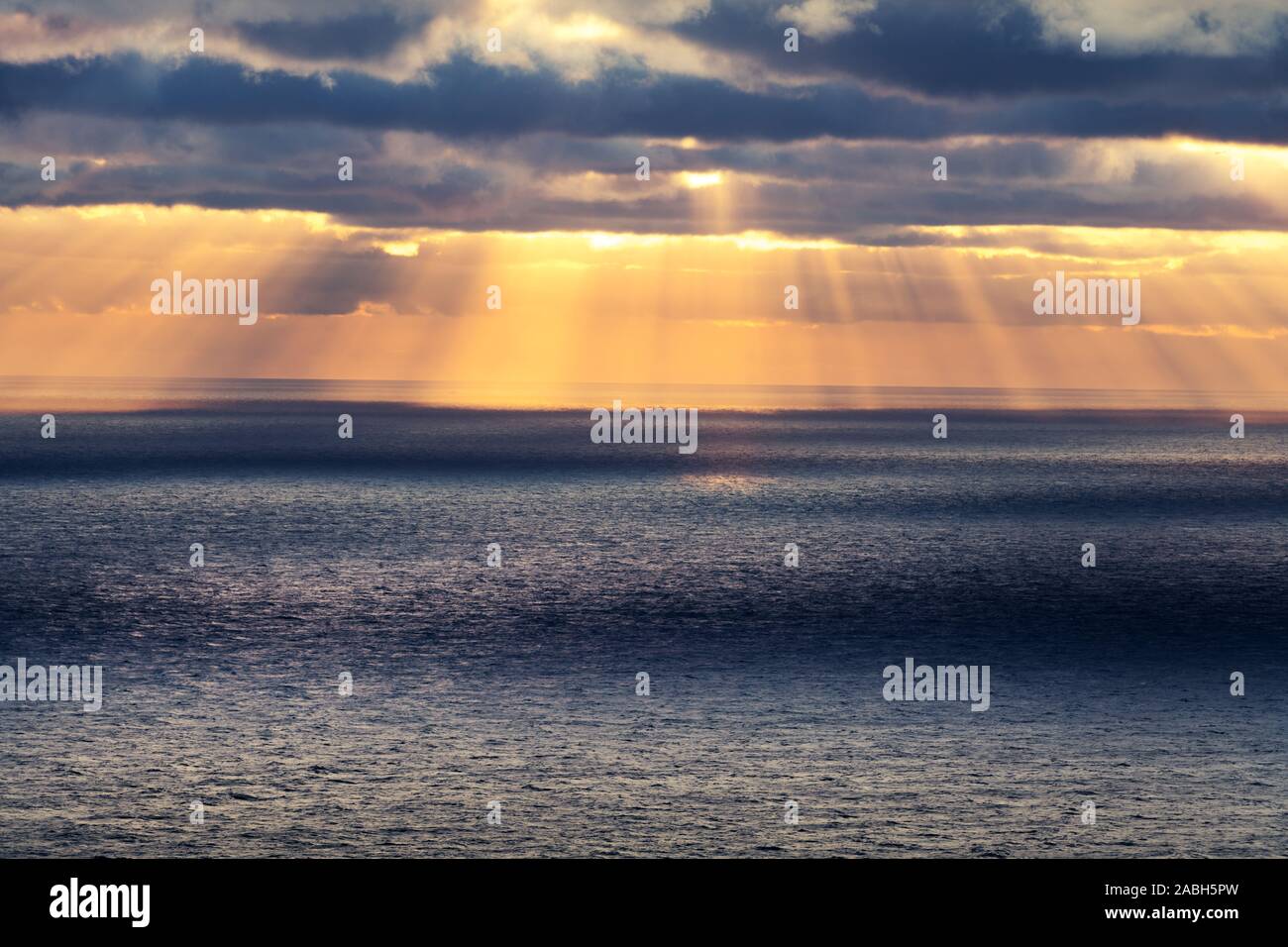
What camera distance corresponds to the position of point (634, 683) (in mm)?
36062

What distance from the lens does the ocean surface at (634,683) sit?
2492 centimetres

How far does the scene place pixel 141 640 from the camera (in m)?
41.6

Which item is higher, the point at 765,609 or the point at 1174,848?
the point at 765,609

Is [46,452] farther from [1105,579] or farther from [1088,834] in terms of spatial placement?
[1088,834]

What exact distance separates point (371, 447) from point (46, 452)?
33190 mm

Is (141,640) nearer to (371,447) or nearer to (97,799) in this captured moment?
(97,799)

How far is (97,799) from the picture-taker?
25.8 metres

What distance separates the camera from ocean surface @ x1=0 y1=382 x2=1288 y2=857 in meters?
24.9

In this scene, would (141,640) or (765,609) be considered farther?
(765,609)

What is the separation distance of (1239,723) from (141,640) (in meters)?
29.2

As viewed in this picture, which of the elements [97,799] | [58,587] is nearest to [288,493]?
[58,587]
